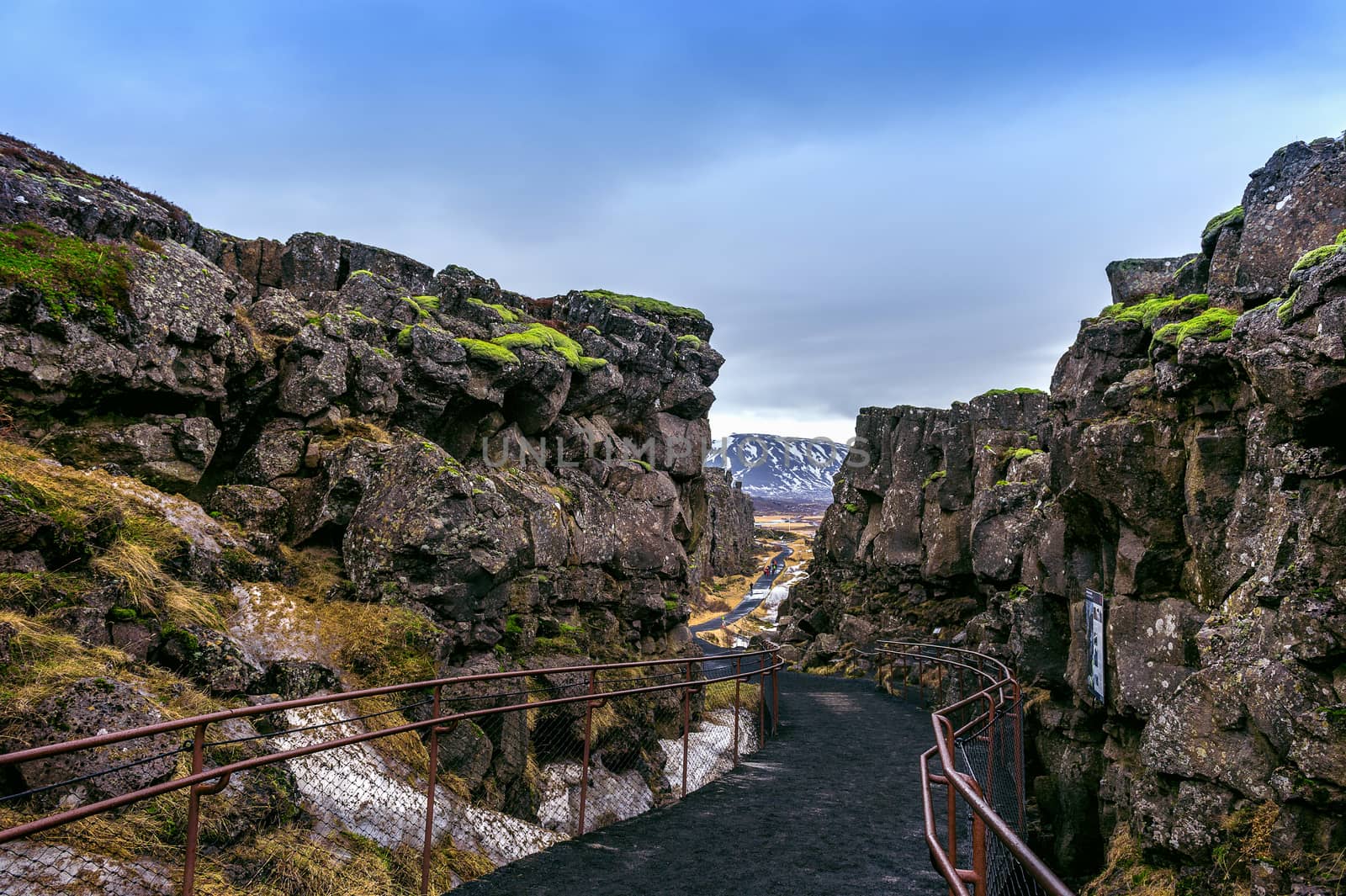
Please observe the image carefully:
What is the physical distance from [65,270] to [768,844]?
1298cm

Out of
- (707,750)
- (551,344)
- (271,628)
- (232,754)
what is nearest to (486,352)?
(551,344)

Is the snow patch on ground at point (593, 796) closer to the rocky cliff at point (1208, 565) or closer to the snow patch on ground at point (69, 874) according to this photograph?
the snow patch on ground at point (69, 874)

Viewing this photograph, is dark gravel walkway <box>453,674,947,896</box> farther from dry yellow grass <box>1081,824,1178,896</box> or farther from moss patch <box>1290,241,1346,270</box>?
moss patch <box>1290,241,1346,270</box>

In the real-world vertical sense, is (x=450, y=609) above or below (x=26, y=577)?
below

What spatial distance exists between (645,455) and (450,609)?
14.6m

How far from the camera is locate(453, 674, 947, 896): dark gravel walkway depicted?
289 inches

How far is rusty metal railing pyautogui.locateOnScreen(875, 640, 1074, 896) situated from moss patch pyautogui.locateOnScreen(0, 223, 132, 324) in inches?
515

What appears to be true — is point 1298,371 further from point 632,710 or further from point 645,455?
point 645,455

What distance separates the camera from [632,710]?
15320mm

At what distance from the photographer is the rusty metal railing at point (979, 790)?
12.3 ft

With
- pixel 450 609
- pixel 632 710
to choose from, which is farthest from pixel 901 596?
pixel 450 609

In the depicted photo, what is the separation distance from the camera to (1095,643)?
1138 cm

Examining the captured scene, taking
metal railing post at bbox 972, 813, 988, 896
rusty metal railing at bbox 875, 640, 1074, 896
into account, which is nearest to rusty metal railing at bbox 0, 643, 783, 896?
rusty metal railing at bbox 875, 640, 1074, 896

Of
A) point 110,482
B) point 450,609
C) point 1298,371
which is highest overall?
point 1298,371
